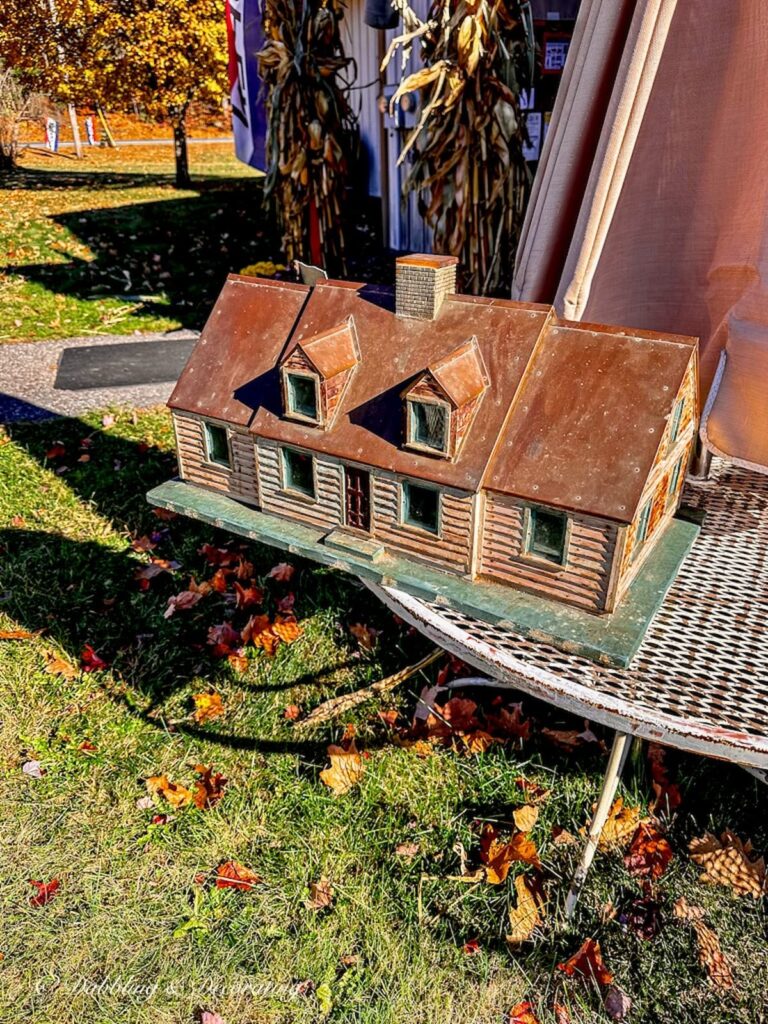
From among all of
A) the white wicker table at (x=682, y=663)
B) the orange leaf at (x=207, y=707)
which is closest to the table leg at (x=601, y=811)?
the white wicker table at (x=682, y=663)

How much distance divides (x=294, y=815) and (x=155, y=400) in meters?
5.45

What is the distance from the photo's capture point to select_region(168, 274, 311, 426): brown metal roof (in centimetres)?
327

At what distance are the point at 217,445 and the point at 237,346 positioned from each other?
438mm

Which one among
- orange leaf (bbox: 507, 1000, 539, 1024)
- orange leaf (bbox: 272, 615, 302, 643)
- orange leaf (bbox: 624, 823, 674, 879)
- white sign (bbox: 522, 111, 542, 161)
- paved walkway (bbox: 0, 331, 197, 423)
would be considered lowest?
orange leaf (bbox: 507, 1000, 539, 1024)

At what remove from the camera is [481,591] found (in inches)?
109

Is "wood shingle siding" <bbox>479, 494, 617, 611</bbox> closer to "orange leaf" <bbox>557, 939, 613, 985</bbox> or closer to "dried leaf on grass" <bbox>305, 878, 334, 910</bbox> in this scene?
"orange leaf" <bbox>557, 939, 613, 985</bbox>

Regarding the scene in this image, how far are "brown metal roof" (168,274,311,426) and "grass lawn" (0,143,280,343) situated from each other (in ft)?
25.9

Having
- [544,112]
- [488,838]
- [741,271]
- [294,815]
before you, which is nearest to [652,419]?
[741,271]

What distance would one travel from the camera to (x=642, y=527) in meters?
2.81

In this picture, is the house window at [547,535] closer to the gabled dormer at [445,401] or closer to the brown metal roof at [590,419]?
the brown metal roof at [590,419]

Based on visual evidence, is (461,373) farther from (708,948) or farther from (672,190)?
(708,948)

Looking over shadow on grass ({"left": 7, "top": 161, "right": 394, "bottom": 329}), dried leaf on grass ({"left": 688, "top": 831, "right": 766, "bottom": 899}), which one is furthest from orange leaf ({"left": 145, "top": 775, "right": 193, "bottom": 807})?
shadow on grass ({"left": 7, "top": 161, "right": 394, "bottom": 329})

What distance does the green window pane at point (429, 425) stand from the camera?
2656 millimetres

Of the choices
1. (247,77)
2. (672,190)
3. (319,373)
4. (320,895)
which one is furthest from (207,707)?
(247,77)
